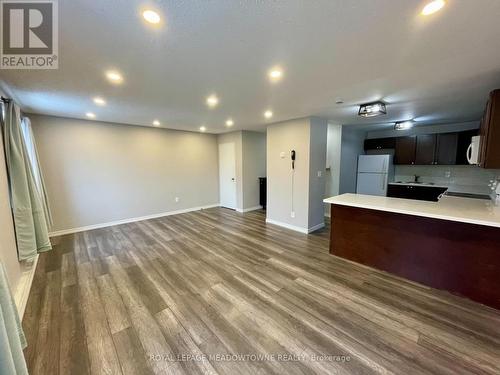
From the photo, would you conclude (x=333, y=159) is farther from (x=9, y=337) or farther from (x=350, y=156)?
(x=9, y=337)

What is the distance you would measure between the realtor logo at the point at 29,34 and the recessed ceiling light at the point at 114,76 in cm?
40

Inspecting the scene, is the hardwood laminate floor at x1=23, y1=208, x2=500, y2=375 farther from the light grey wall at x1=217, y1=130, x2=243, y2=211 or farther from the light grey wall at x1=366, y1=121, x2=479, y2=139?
the light grey wall at x1=366, y1=121, x2=479, y2=139

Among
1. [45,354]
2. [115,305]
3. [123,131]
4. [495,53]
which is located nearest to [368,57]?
[495,53]

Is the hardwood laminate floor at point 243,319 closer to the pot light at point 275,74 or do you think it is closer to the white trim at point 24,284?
the white trim at point 24,284

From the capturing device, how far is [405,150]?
215 inches

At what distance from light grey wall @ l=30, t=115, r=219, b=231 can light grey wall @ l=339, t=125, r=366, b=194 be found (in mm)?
3912

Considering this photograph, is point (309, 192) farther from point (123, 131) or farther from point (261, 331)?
point (123, 131)

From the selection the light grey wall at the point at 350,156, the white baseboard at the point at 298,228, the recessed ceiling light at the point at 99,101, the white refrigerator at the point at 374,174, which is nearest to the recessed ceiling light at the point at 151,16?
the recessed ceiling light at the point at 99,101

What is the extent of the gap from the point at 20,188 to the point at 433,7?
4.12 meters

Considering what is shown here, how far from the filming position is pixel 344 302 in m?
2.22

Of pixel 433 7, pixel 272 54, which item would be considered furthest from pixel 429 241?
pixel 272 54

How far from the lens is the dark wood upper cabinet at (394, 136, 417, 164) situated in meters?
Result: 5.35

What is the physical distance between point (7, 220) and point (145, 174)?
10.5 feet

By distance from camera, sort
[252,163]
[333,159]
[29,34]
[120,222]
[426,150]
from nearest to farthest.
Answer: [29,34] < [120,222] < [426,150] < [333,159] < [252,163]
